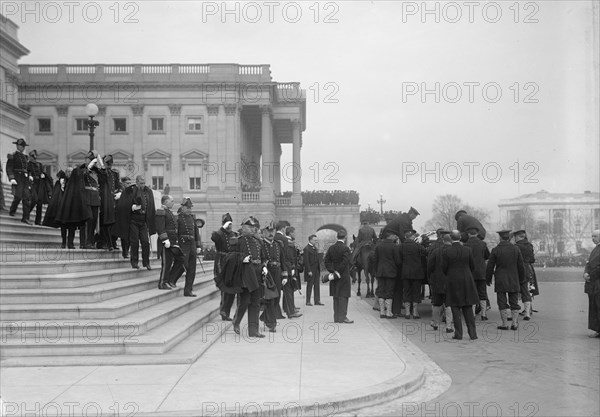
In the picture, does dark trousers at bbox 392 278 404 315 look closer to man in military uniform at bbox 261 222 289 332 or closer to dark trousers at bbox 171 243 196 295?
man in military uniform at bbox 261 222 289 332

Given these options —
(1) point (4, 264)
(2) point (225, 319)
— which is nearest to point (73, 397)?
(1) point (4, 264)

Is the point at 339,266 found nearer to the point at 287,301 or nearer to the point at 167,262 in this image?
the point at 287,301

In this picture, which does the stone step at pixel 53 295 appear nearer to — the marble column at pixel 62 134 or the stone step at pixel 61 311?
the stone step at pixel 61 311

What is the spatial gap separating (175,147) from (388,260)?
5728cm

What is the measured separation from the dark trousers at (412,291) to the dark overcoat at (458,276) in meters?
3.19

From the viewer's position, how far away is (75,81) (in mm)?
70125

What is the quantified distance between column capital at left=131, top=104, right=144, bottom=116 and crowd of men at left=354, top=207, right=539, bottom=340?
185 ft

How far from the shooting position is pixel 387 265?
1670 cm

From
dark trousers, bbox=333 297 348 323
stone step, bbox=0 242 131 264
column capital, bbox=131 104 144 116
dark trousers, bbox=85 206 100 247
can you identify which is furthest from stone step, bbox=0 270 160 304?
column capital, bbox=131 104 144 116

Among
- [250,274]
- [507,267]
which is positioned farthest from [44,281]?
[507,267]

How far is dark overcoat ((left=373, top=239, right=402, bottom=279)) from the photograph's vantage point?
16688 millimetres

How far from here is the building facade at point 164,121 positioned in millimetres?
70000

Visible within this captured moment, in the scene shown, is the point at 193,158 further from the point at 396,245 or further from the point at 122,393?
the point at 122,393

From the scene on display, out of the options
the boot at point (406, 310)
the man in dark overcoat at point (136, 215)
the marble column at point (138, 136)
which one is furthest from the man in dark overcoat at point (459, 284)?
the marble column at point (138, 136)
